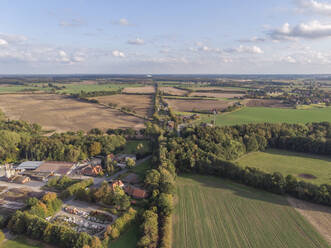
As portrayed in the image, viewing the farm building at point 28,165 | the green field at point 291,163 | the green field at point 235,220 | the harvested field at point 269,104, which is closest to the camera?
the green field at point 235,220

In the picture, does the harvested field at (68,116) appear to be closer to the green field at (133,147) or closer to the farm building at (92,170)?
Result: the green field at (133,147)

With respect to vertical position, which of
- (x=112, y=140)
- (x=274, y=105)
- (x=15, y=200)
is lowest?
(x=15, y=200)

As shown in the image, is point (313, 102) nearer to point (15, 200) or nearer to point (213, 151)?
point (213, 151)

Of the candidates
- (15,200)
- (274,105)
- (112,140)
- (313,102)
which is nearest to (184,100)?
(274,105)

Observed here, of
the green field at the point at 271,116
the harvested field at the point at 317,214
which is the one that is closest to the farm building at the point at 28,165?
the harvested field at the point at 317,214

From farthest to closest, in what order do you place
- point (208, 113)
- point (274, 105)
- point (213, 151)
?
point (274, 105) → point (208, 113) → point (213, 151)

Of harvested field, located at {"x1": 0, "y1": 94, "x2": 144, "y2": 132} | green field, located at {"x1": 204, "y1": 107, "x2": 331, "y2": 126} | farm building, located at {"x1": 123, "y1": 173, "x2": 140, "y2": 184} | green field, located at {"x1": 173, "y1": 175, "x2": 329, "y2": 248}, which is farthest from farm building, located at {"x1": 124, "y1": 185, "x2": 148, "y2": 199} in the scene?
green field, located at {"x1": 204, "y1": 107, "x2": 331, "y2": 126}
